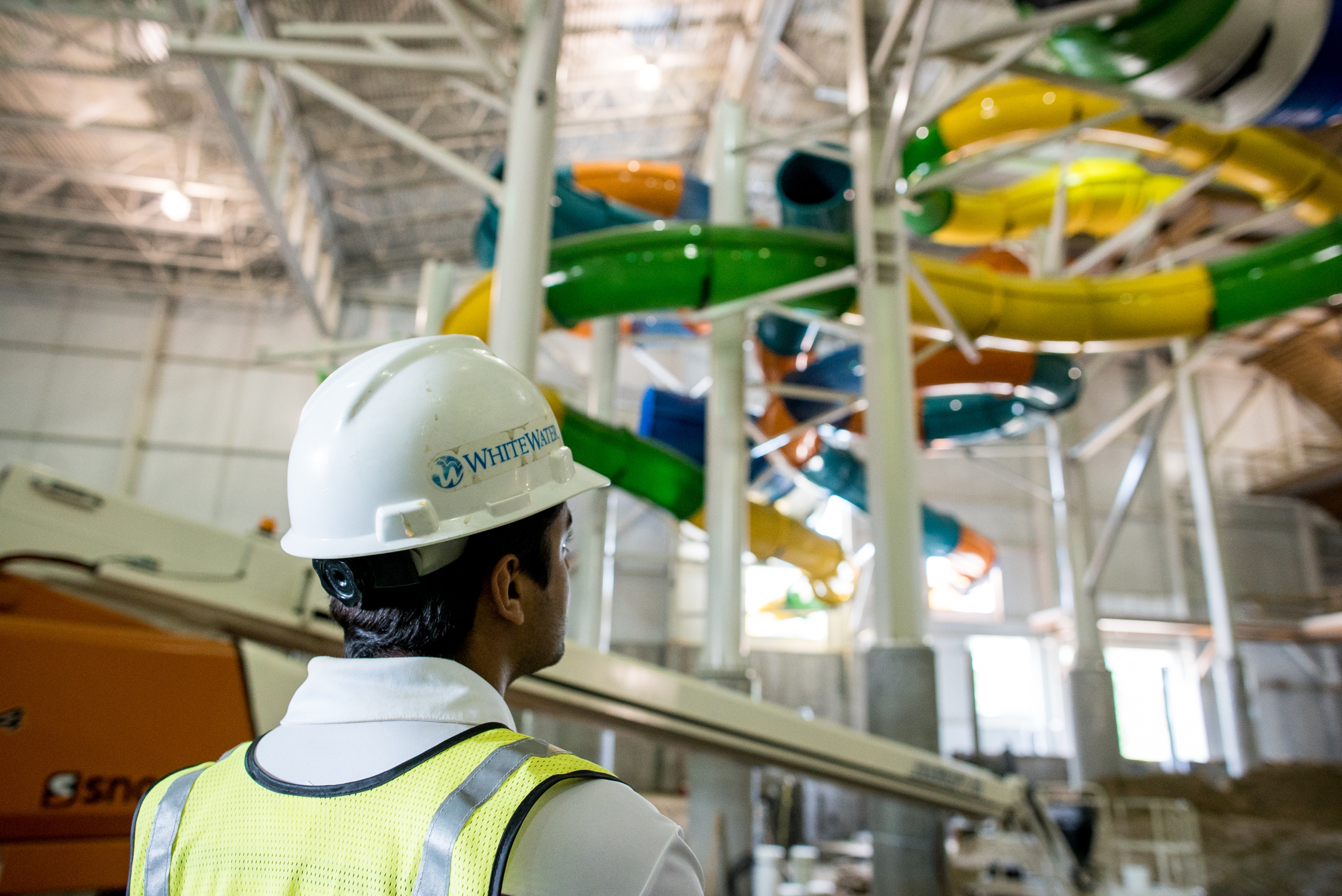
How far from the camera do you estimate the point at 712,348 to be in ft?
A: 25.7

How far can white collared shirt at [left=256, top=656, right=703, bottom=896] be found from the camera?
845mm

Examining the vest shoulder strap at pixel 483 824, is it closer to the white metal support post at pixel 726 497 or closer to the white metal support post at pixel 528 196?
the white metal support post at pixel 528 196

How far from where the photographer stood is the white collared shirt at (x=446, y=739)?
845mm

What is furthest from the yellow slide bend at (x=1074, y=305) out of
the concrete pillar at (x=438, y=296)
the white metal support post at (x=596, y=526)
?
the concrete pillar at (x=438, y=296)

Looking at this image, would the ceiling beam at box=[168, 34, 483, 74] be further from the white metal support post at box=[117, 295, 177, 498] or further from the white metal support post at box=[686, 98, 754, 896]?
the white metal support post at box=[117, 295, 177, 498]

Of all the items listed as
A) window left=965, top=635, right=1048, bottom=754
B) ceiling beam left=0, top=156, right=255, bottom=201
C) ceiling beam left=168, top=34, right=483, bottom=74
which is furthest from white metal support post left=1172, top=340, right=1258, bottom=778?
ceiling beam left=0, top=156, right=255, bottom=201

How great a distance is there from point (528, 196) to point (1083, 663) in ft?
29.5

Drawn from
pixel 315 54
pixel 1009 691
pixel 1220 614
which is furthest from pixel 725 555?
pixel 1009 691

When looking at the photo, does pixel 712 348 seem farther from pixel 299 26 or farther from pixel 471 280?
pixel 471 280

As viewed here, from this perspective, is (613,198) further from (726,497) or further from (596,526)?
(726,497)

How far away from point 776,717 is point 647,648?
44.7 feet

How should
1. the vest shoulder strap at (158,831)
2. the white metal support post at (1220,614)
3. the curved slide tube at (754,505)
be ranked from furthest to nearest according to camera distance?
the white metal support post at (1220,614) → the curved slide tube at (754,505) → the vest shoulder strap at (158,831)

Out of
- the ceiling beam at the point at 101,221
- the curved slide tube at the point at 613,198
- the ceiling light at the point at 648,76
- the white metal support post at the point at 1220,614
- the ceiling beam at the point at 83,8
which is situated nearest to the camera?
the curved slide tube at the point at 613,198

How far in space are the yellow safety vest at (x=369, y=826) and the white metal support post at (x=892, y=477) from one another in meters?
4.33
